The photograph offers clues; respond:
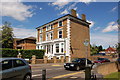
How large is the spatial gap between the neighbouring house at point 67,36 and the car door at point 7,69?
2617 cm

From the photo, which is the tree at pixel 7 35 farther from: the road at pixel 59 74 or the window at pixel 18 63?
the window at pixel 18 63

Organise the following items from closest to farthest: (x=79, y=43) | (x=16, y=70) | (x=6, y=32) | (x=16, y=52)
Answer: (x=16, y=70), (x=16, y=52), (x=79, y=43), (x=6, y=32)

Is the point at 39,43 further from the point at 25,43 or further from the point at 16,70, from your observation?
the point at 16,70

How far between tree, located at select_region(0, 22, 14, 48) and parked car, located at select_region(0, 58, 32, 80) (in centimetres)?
4399

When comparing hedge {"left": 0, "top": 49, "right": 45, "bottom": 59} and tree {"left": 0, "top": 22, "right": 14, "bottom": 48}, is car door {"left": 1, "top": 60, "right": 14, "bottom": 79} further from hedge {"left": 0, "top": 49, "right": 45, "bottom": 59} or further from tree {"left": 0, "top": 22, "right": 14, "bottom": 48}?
tree {"left": 0, "top": 22, "right": 14, "bottom": 48}

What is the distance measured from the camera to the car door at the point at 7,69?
648 centimetres

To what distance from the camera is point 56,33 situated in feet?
122

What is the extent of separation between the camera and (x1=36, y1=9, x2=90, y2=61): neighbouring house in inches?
1330

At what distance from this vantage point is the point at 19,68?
7484 mm

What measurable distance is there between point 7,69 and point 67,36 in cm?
2761

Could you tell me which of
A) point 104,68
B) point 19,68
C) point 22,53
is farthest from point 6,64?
point 22,53

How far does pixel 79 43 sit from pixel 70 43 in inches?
160

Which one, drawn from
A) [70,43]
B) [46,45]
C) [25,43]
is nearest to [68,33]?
[70,43]

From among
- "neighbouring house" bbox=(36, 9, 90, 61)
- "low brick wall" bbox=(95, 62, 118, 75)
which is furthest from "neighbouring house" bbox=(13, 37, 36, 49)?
"low brick wall" bbox=(95, 62, 118, 75)
